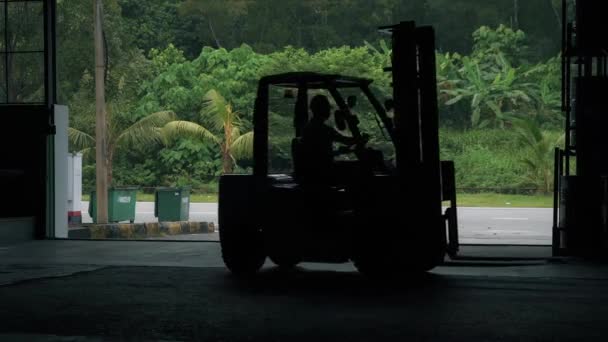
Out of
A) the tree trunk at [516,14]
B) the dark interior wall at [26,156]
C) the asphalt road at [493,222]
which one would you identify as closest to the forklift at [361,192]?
the dark interior wall at [26,156]

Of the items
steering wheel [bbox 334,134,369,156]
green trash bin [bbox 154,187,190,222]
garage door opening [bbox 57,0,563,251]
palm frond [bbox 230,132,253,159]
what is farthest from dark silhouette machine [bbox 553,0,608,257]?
palm frond [bbox 230,132,253,159]

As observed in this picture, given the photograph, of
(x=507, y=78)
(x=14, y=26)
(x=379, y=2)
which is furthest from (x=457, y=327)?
(x=379, y=2)

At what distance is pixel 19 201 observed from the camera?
1809 centimetres

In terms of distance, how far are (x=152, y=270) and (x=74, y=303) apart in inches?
114

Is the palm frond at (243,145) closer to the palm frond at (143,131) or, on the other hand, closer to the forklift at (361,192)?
the palm frond at (143,131)

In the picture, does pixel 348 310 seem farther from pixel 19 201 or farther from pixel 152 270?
pixel 19 201

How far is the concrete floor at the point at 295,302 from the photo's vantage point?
7.96 meters

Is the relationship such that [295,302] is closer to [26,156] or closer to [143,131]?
[26,156]

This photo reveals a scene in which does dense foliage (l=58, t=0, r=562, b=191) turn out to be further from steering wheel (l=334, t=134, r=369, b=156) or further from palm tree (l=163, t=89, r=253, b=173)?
steering wheel (l=334, t=134, r=369, b=156)

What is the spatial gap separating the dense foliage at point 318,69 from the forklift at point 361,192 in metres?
21.6

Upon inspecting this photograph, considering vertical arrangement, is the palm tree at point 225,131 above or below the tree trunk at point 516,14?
below

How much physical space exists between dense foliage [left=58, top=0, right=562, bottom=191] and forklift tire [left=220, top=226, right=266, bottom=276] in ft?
70.1

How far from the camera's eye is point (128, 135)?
33969mm

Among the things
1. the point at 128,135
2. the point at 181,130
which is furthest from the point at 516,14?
the point at 128,135
